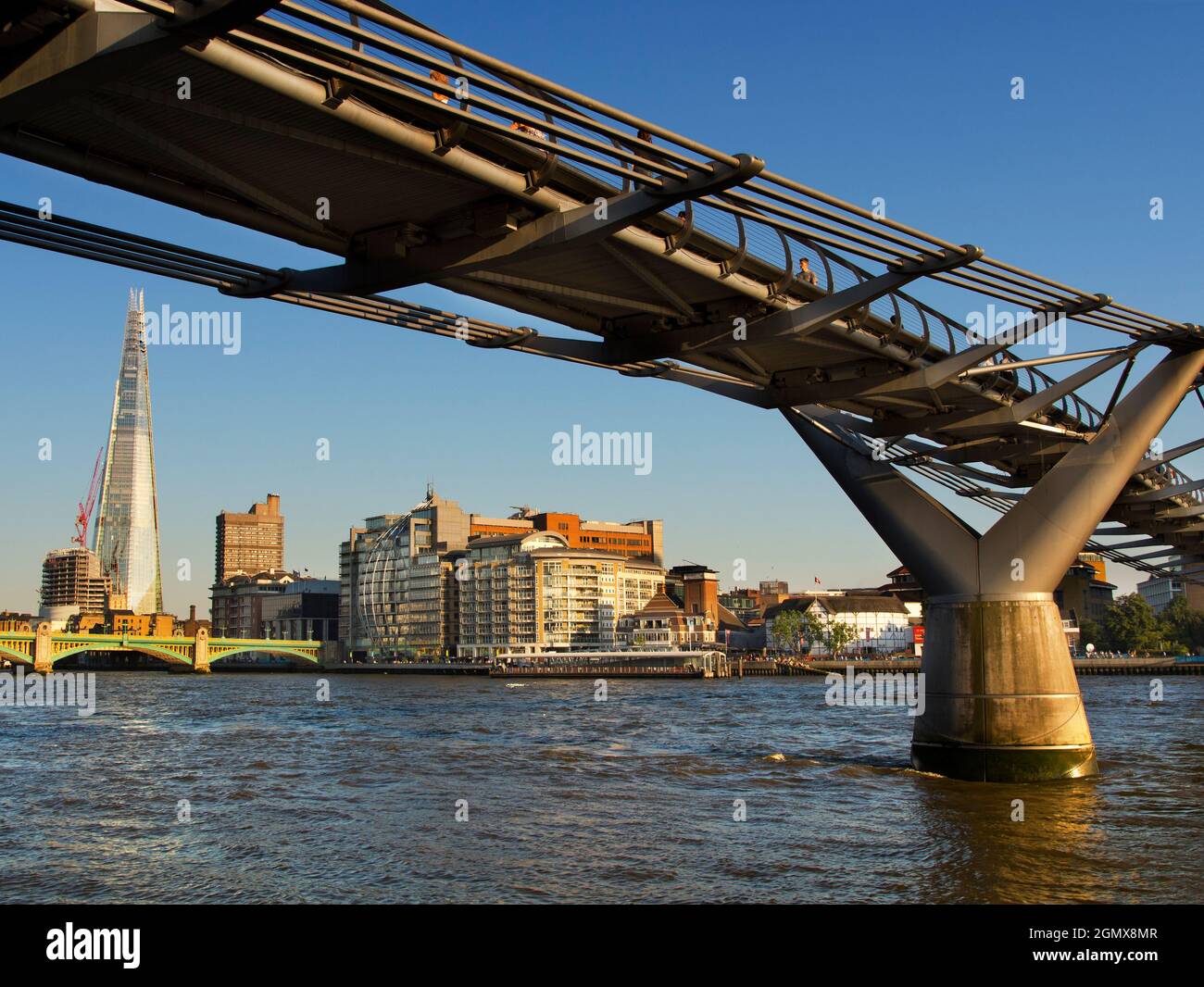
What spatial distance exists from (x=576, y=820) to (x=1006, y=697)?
33.4 ft

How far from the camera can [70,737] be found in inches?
1923

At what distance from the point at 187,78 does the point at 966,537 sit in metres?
21.1

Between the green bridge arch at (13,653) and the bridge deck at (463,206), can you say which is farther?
the green bridge arch at (13,653)

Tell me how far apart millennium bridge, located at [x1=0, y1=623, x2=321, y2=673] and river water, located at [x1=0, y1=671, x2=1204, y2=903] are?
100.0 meters

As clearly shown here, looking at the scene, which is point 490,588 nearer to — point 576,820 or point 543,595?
point 543,595

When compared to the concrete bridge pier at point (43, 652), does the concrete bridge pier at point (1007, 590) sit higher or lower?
higher

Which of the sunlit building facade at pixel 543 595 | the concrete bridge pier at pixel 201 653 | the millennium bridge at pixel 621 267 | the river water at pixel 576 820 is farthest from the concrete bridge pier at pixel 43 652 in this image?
the millennium bridge at pixel 621 267

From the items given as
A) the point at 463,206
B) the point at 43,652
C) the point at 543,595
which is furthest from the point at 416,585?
the point at 463,206

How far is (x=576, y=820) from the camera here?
80.5 ft

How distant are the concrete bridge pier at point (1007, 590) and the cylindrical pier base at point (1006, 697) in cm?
2

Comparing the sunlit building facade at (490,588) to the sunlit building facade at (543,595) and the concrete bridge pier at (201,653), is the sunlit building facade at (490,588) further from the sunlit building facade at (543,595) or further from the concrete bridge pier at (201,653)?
the concrete bridge pier at (201,653)

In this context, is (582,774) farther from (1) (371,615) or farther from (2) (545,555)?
(1) (371,615)

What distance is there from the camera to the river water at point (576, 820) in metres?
18.6

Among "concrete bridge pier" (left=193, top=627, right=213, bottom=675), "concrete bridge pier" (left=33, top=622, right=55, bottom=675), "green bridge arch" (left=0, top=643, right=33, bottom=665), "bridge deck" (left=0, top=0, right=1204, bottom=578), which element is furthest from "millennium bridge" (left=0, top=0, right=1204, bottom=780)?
"concrete bridge pier" (left=193, top=627, right=213, bottom=675)
